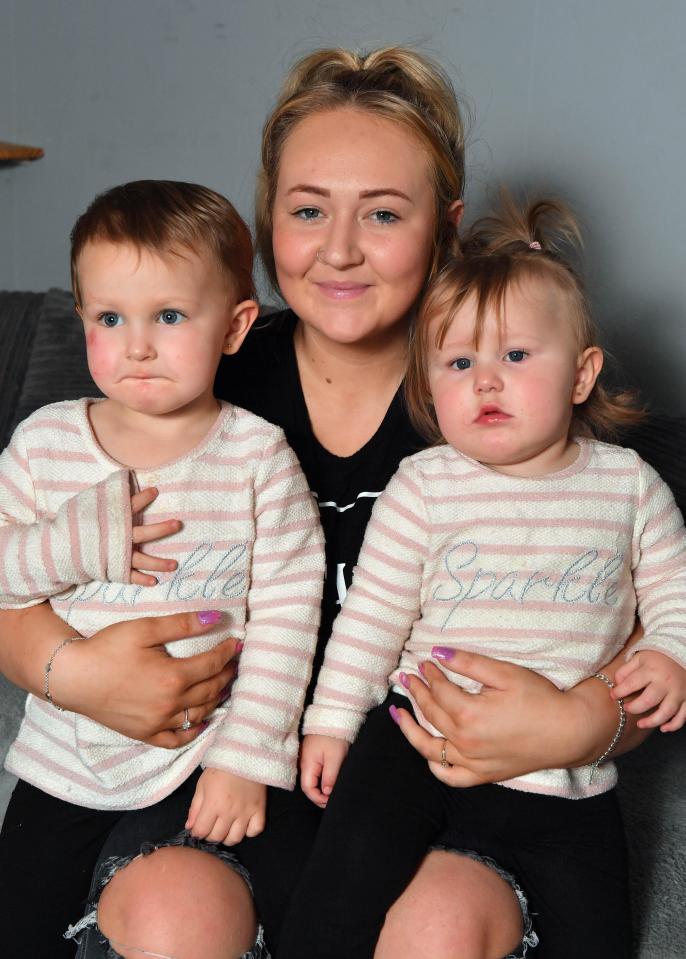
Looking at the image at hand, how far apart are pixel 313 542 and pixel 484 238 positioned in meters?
0.49

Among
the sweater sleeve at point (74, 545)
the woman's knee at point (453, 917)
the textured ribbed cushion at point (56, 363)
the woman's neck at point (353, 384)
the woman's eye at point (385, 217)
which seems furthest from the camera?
the textured ribbed cushion at point (56, 363)

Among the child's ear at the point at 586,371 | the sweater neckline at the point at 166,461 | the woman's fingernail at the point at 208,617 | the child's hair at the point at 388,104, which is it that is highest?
the child's hair at the point at 388,104

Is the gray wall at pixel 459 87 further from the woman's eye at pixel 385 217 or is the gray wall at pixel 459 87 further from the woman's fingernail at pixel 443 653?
the woman's fingernail at pixel 443 653

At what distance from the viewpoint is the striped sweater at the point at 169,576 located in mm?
1317

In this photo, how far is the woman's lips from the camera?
4.96 feet

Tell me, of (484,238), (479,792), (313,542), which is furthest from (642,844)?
(484,238)

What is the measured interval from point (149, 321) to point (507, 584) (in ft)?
1.70

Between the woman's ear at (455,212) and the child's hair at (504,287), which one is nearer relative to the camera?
the child's hair at (504,287)

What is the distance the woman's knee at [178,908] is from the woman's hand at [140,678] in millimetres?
139

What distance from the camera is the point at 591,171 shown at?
2209mm

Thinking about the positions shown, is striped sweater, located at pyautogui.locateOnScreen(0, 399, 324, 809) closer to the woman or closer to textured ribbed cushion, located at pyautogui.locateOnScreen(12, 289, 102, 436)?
the woman

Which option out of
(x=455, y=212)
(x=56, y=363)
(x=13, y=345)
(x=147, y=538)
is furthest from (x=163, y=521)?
(x=13, y=345)

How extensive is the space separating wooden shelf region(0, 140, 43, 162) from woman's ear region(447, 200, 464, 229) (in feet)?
6.36

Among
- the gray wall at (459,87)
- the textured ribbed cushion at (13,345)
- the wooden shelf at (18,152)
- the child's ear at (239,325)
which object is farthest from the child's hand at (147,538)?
the wooden shelf at (18,152)
